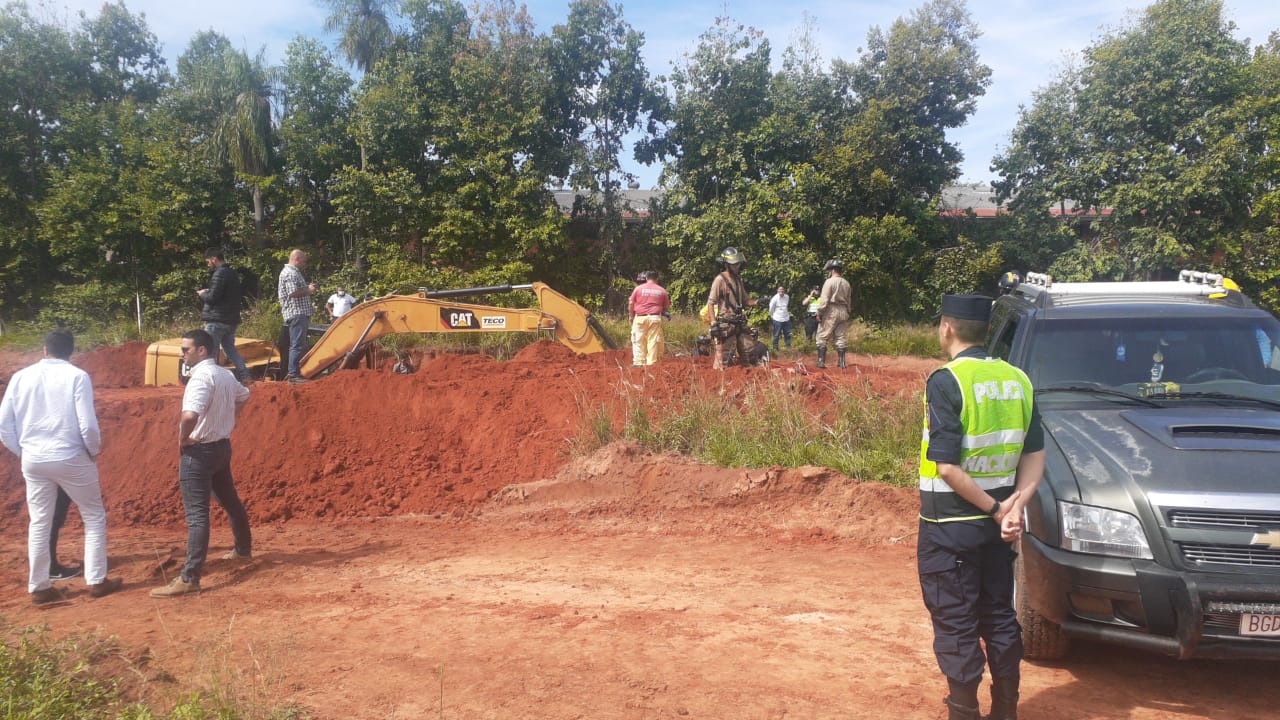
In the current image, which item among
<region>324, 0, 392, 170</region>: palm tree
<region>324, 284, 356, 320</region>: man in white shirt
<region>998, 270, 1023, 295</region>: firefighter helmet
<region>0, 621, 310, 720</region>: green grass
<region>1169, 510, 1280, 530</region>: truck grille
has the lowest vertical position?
<region>0, 621, 310, 720</region>: green grass

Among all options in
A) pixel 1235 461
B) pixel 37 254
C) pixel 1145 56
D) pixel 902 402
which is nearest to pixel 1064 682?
pixel 1235 461

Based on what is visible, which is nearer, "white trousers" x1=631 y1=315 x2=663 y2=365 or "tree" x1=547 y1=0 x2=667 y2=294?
"white trousers" x1=631 y1=315 x2=663 y2=365

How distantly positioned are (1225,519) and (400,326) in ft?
32.7

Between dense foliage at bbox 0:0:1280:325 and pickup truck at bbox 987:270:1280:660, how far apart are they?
17.1 m

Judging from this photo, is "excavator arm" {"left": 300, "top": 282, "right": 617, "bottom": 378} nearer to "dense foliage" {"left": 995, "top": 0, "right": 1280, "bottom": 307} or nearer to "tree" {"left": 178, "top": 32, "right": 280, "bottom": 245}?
"tree" {"left": 178, "top": 32, "right": 280, "bottom": 245}

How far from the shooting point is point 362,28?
25.3m

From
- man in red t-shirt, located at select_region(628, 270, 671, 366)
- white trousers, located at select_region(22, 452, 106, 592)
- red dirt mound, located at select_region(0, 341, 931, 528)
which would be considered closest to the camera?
white trousers, located at select_region(22, 452, 106, 592)

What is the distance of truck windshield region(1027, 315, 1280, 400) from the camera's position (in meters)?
5.04

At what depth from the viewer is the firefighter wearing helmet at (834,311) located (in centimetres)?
1477

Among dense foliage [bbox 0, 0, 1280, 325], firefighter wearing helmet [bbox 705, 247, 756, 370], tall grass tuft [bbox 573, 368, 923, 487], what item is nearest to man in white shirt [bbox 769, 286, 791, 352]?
dense foliage [bbox 0, 0, 1280, 325]

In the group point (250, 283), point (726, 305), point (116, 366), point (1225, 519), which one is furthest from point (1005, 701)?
point (250, 283)

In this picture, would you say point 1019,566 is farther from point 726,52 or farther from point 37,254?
point 37,254

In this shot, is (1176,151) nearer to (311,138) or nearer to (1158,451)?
(1158,451)

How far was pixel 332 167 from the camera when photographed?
24.5 metres
